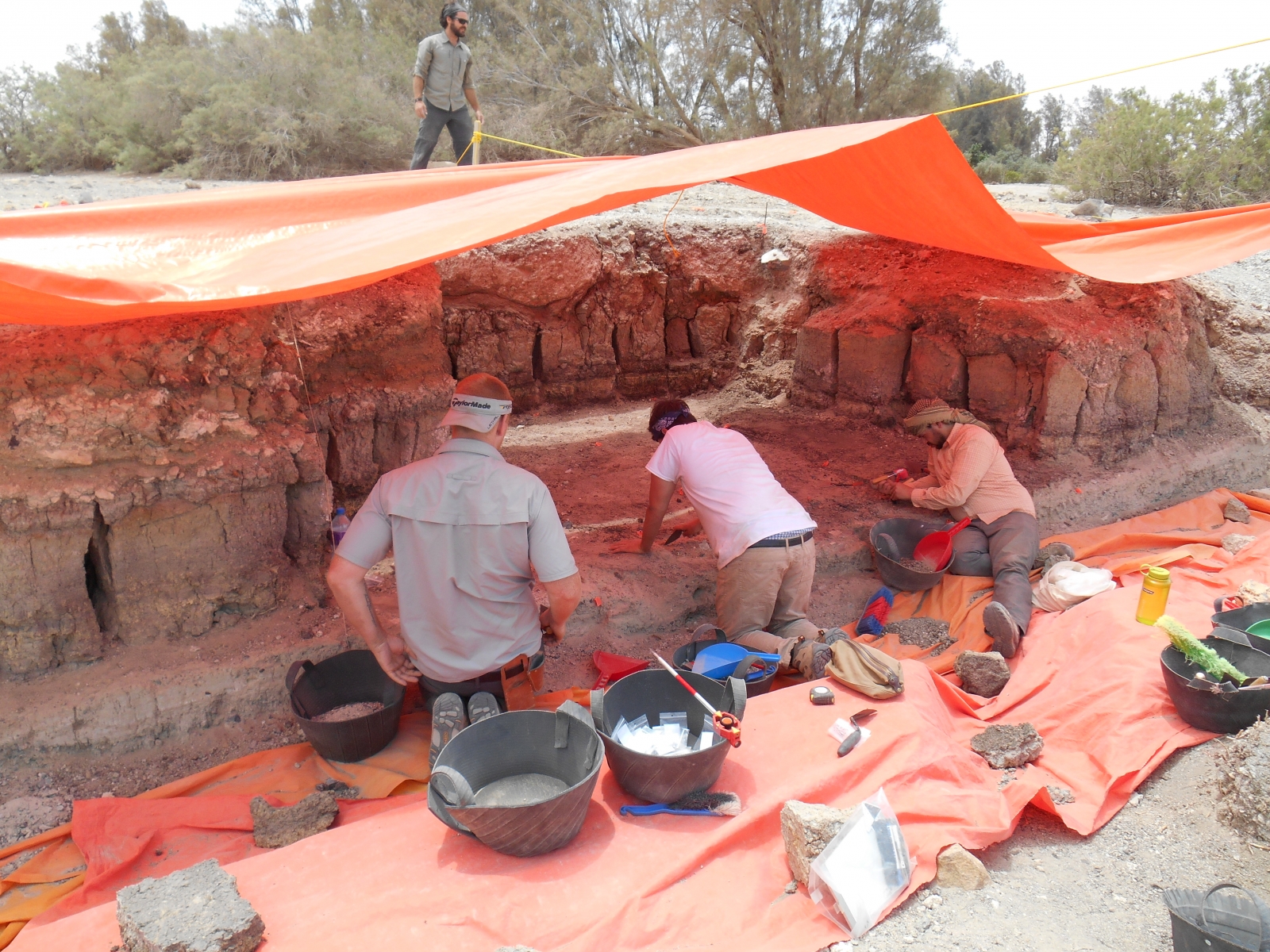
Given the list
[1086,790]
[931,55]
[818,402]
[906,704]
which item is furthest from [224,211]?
[931,55]

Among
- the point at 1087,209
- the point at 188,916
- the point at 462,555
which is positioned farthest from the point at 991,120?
the point at 188,916

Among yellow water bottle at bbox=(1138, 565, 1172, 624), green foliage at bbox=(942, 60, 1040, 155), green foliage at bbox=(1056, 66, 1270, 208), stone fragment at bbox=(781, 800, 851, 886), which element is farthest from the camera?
green foliage at bbox=(942, 60, 1040, 155)

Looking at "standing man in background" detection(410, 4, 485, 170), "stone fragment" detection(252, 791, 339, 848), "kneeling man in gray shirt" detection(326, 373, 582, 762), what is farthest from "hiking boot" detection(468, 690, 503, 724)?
"standing man in background" detection(410, 4, 485, 170)

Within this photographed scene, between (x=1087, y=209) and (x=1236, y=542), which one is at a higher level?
(x=1087, y=209)

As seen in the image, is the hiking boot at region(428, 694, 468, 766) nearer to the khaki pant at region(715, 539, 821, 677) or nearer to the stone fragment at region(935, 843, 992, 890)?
the khaki pant at region(715, 539, 821, 677)

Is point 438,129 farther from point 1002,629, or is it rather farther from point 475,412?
point 1002,629

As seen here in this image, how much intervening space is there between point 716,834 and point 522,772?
2.16 ft

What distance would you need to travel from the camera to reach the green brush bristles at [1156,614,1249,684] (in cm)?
292

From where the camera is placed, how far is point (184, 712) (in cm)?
317

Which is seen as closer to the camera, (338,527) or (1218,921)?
(1218,921)

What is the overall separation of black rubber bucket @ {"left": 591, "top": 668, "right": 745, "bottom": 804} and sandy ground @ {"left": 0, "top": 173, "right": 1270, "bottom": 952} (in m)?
0.41

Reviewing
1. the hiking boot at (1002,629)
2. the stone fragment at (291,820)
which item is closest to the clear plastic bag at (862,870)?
the stone fragment at (291,820)

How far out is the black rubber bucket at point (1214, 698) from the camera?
279 cm

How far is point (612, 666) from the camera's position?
3.63 m
